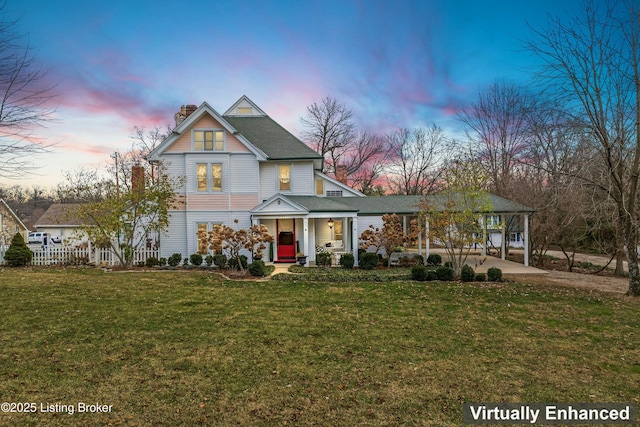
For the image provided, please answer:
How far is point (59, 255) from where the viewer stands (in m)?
18.4

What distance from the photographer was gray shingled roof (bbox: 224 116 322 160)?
66.6 feet

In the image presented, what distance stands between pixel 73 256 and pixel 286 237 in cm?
1177

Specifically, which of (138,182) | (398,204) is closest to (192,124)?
(138,182)

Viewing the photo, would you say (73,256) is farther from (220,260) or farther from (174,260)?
(220,260)

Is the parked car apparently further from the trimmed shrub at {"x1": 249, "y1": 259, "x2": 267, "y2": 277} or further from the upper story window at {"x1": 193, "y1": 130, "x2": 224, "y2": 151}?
the trimmed shrub at {"x1": 249, "y1": 259, "x2": 267, "y2": 277}

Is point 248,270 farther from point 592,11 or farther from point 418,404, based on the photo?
point 592,11

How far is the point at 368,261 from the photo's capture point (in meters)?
17.5

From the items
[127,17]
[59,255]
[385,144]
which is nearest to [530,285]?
[127,17]

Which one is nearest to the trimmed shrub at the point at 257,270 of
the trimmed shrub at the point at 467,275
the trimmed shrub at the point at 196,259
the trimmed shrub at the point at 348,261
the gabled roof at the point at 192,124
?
the trimmed shrub at the point at 196,259

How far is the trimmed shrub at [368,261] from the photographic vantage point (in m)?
17.5

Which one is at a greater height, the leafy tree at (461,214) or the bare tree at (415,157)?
the bare tree at (415,157)

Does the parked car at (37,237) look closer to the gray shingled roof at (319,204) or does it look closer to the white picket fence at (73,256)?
the white picket fence at (73,256)

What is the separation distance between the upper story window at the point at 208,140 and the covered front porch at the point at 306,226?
14.3 ft

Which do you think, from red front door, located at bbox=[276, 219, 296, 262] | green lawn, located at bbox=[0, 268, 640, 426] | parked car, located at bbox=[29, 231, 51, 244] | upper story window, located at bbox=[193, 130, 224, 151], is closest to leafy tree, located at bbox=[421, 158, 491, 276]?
green lawn, located at bbox=[0, 268, 640, 426]
